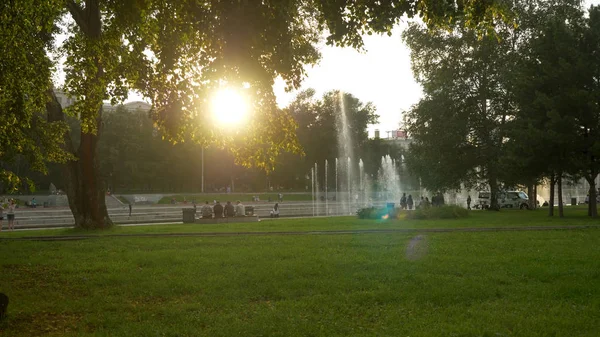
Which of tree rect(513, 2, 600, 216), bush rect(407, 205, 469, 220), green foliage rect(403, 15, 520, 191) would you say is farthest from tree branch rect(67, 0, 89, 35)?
green foliage rect(403, 15, 520, 191)

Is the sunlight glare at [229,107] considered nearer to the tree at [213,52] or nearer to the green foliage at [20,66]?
the tree at [213,52]

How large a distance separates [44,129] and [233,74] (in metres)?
11.5

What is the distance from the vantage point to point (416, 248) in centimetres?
1351

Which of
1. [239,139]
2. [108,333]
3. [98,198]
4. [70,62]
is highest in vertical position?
[70,62]

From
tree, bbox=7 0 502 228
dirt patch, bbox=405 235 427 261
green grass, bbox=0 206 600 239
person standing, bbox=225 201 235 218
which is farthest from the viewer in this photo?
person standing, bbox=225 201 235 218

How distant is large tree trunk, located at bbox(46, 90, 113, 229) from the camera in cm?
2262

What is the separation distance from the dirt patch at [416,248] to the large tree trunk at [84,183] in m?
13.4

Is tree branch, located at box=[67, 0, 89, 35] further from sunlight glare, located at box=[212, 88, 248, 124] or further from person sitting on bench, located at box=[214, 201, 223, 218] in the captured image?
person sitting on bench, located at box=[214, 201, 223, 218]

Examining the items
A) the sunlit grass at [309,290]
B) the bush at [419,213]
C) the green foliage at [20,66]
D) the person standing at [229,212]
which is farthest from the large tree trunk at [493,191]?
the green foliage at [20,66]

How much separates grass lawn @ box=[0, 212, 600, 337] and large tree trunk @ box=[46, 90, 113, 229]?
8.13 metres

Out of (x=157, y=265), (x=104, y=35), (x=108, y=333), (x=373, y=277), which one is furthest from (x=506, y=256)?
(x=104, y=35)

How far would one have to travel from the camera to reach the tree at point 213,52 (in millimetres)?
10117

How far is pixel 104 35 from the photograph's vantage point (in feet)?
41.8

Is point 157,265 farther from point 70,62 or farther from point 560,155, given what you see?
point 560,155
